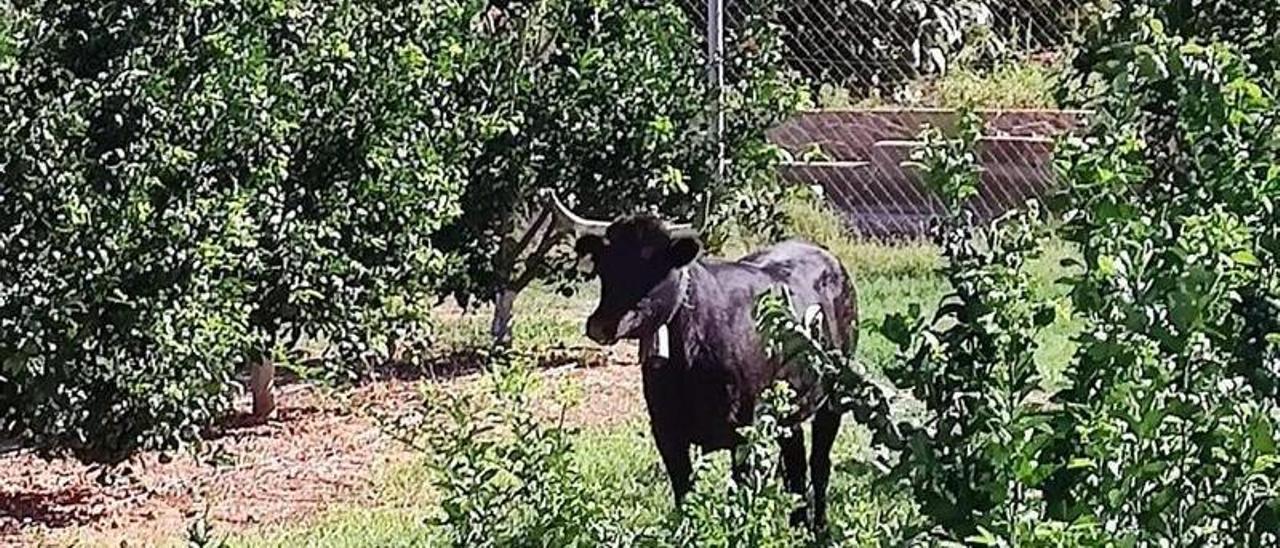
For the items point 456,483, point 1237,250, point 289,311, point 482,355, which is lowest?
point 482,355

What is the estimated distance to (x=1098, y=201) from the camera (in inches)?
99.7

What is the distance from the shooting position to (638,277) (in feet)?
18.7

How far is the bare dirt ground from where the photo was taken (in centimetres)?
680

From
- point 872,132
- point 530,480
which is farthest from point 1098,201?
point 872,132

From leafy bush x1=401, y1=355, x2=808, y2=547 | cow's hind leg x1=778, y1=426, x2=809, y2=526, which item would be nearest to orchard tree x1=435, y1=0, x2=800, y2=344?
cow's hind leg x1=778, y1=426, x2=809, y2=526

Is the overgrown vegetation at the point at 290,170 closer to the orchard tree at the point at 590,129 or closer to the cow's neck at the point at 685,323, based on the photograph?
the orchard tree at the point at 590,129

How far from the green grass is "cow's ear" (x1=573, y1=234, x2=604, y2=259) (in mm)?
644

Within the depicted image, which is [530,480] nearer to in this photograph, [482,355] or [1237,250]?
[1237,250]

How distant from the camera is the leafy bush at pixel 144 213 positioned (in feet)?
20.1

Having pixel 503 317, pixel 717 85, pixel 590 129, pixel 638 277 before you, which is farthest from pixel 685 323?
pixel 503 317

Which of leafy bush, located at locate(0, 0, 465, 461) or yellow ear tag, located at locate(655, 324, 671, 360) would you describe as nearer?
yellow ear tag, located at locate(655, 324, 671, 360)

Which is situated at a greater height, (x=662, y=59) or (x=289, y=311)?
(x=662, y=59)

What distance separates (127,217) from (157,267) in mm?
202

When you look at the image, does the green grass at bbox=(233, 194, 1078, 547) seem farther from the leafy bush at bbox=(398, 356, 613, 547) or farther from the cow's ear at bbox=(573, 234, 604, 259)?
the cow's ear at bbox=(573, 234, 604, 259)
